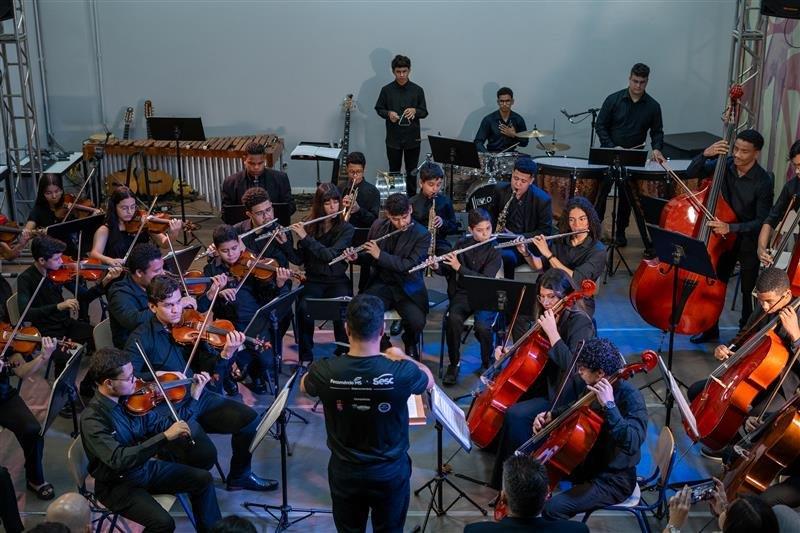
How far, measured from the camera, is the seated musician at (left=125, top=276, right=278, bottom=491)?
522 cm

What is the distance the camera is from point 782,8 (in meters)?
7.27

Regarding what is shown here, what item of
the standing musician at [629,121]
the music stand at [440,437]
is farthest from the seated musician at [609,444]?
the standing musician at [629,121]

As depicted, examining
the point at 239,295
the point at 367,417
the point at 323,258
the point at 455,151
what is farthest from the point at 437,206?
the point at 367,417

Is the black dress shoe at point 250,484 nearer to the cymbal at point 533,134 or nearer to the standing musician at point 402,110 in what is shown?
the cymbal at point 533,134

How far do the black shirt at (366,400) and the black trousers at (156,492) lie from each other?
914 mm

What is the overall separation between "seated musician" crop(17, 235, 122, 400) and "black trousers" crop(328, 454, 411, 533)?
2.81 m

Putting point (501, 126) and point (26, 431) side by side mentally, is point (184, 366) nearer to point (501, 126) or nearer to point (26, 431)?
point (26, 431)

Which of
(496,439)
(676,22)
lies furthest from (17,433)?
(676,22)

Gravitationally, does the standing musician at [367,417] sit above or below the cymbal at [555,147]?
below

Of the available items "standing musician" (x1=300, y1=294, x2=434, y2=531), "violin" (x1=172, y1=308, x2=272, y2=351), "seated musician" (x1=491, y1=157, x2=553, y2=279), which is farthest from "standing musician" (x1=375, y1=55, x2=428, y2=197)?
"standing musician" (x1=300, y1=294, x2=434, y2=531)

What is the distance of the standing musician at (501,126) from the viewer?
9883 millimetres

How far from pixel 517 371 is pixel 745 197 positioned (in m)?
2.68

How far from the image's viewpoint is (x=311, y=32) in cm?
1108

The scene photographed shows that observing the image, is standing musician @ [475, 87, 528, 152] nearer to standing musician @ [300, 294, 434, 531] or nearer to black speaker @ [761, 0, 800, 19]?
black speaker @ [761, 0, 800, 19]
